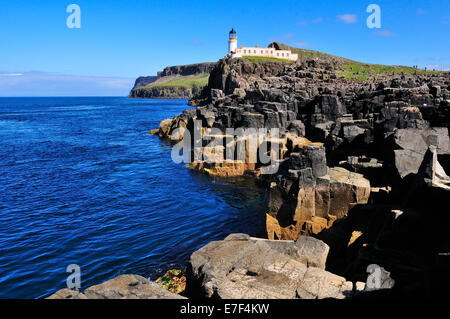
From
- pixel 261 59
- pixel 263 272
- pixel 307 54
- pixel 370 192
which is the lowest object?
pixel 263 272

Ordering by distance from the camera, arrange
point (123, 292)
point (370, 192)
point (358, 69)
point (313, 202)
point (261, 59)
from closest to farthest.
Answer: point (123, 292) → point (370, 192) → point (313, 202) → point (358, 69) → point (261, 59)

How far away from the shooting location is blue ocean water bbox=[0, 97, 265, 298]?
42.5 ft

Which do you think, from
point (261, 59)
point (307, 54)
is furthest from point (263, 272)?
point (307, 54)

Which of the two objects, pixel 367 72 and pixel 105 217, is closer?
pixel 105 217

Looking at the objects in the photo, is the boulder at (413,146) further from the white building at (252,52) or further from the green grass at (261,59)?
the white building at (252,52)

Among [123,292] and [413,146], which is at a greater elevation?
[413,146]

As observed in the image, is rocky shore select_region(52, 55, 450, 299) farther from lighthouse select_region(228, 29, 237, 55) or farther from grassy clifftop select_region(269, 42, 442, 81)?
lighthouse select_region(228, 29, 237, 55)

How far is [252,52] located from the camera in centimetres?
13338

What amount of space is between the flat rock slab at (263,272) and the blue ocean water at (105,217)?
4.78 metres

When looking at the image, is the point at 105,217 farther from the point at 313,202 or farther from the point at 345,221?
the point at 345,221

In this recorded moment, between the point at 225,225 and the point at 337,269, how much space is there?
7.47 m

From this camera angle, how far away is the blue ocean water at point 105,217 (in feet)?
42.5

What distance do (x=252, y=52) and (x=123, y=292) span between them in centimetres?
13624

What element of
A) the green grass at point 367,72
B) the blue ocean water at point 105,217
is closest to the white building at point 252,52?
the green grass at point 367,72
